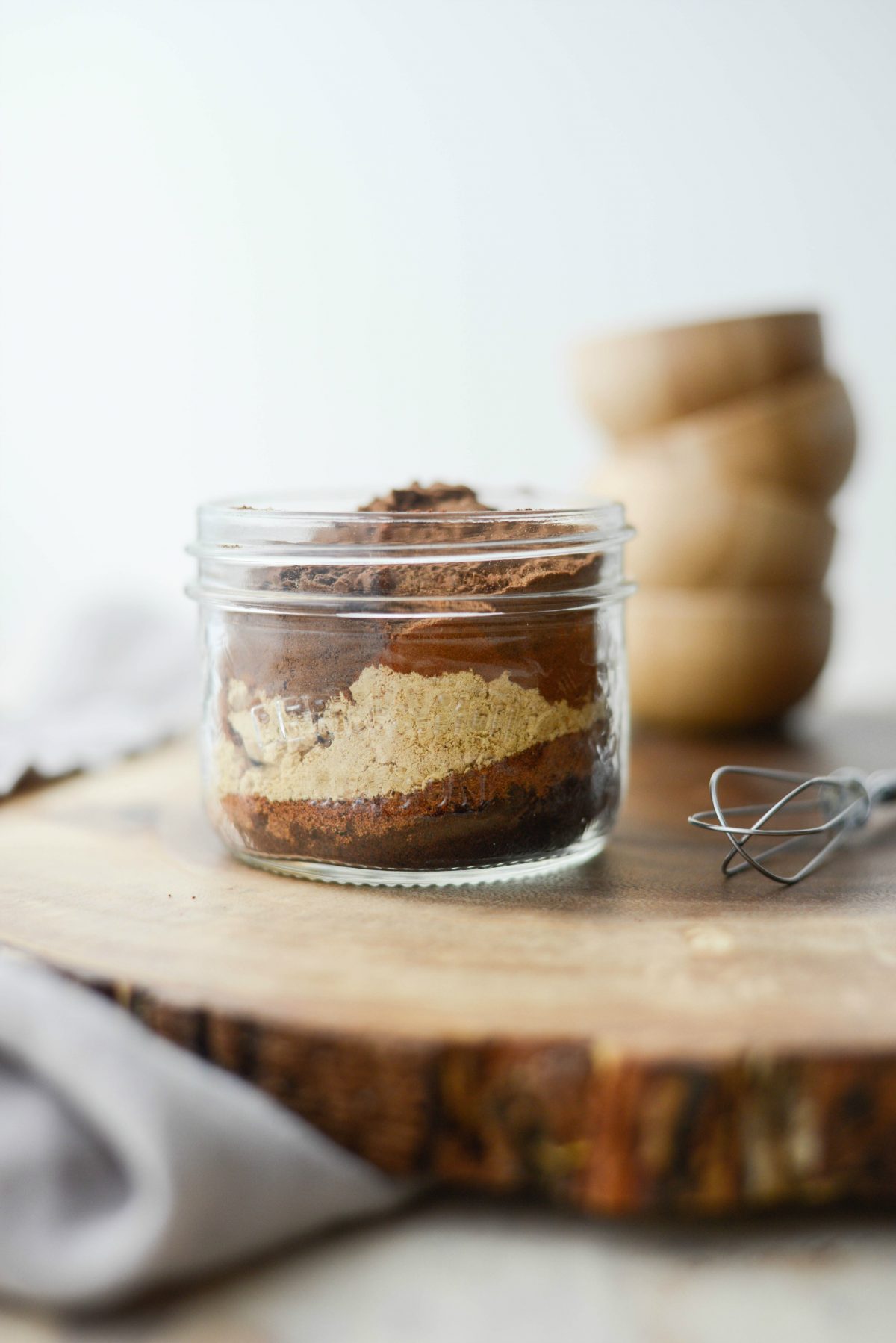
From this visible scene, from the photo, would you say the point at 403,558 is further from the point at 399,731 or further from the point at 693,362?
the point at 693,362

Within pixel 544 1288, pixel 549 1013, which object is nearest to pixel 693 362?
pixel 549 1013

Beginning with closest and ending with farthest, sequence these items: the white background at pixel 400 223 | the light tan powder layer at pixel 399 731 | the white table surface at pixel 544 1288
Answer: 1. the white table surface at pixel 544 1288
2. the light tan powder layer at pixel 399 731
3. the white background at pixel 400 223

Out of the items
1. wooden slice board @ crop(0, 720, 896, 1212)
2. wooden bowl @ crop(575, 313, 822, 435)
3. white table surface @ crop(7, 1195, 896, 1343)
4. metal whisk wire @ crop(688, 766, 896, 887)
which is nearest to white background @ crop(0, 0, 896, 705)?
Result: wooden bowl @ crop(575, 313, 822, 435)

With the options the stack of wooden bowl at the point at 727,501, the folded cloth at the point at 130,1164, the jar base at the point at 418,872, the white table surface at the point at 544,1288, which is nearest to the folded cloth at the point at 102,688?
the jar base at the point at 418,872

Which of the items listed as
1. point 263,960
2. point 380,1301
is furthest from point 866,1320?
point 263,960

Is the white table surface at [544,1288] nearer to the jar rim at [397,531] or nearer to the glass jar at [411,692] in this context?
the glass jar at [411,692]
